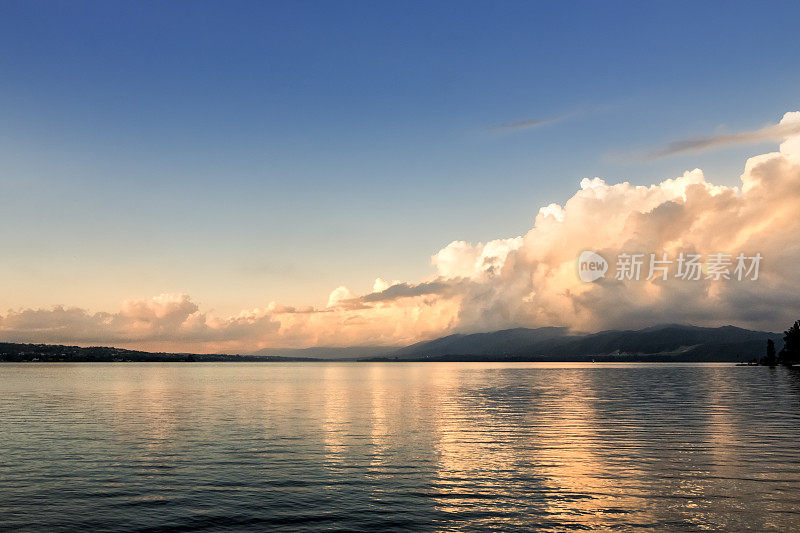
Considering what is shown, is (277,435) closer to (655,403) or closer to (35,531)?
(35,531)

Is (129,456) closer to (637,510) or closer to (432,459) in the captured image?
(432,459)

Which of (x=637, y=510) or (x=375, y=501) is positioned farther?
(x=375, y=501)

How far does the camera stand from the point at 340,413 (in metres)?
92.6

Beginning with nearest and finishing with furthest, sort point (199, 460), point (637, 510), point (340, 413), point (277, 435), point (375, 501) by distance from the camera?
point (637, 510) < point (375, 501) < point (199, 460) < point (277, 435) < point (340, 413)

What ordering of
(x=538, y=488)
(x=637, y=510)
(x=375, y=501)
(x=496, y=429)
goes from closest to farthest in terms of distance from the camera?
(x=637, y=510)
(x=375, y=501)
(x=538, y=488)
(x=496, y=429)

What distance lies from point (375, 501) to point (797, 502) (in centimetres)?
2506

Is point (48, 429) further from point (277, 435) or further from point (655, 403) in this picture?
point (655, 403)

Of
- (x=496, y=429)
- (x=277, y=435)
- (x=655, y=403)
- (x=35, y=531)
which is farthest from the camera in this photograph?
(x=655, y=403)

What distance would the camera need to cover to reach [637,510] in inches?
1358

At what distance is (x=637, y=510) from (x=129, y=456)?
41.4m

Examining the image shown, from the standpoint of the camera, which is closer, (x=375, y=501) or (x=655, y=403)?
(x=375, y=501)

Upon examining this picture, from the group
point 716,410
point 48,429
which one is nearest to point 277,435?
point 48,429

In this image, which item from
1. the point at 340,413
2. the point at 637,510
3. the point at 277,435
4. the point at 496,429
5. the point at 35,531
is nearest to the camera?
the point at 35,531

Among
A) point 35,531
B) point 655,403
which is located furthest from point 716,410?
point 35,531
